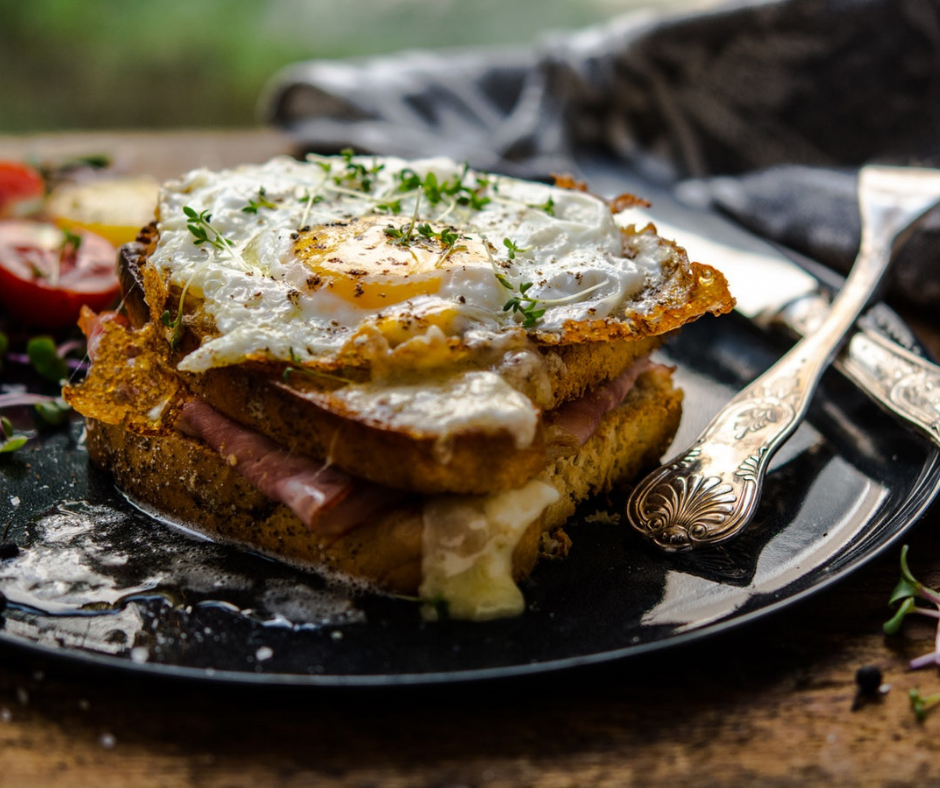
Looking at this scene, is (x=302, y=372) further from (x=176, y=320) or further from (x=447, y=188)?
(x=447, y=188)

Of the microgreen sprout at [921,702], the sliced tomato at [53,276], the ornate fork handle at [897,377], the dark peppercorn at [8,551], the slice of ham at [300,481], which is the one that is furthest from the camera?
the sliced tomato at [53,276]

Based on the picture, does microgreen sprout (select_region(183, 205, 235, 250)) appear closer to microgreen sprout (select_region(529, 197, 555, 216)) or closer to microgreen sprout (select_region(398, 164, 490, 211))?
microgreen sprout (select_region(398, 164, 490, 211))

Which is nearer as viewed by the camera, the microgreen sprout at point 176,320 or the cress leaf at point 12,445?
the microgreen sprout at point 176,320

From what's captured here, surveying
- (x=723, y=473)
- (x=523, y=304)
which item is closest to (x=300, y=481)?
(x=523, y=304)

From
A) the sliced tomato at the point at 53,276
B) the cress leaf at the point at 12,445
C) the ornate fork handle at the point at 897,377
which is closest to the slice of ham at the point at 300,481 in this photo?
the cress leaf at the point at 12,445

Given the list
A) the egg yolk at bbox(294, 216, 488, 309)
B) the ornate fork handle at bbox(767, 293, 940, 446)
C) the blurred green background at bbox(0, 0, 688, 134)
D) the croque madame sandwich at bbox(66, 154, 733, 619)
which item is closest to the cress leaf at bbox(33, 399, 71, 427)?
the croque madame sandwich at bbox(66, 154, 733, 619)

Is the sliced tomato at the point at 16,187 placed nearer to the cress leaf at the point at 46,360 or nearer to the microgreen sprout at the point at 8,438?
the cress leaf at the point at 46,360

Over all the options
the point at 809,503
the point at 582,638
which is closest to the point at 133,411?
the point at 582,638

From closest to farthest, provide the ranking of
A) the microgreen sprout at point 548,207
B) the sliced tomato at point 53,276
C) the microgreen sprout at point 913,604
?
1. the microgreen sprout at point 913,604
2. the microgreen sprout at point 548,207
3. the sliced tomato at point 53,276
